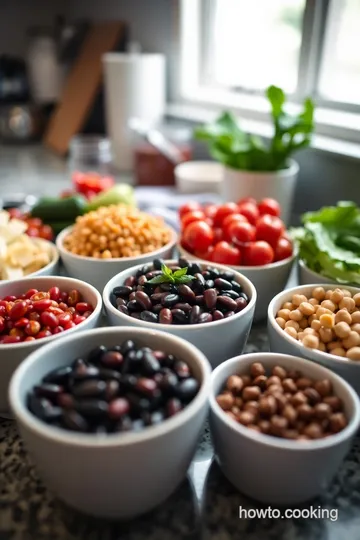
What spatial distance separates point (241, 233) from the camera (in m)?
0.95

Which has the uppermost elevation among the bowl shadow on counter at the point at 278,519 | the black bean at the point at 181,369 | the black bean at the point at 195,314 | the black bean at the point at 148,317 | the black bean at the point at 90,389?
the black bean at the point at 90,389

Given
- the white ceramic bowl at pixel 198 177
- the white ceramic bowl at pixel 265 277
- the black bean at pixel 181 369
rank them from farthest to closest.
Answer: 1. the white ceramic bowl at pixel 198 177
2. the white ceramic bowl at pixel 265 277
3. the black bean at pixel 181 369

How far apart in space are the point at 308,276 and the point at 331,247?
72mm

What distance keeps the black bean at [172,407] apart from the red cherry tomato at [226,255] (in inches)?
16.5

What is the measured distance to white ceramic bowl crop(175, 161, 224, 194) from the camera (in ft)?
5.08

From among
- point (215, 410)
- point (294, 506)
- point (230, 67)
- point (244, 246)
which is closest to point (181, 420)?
point (215, 410)

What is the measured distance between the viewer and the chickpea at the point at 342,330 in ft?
2.29

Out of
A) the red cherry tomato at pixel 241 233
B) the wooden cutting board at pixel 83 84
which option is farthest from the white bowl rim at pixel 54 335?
the wooden cutting board at pixel 83 84

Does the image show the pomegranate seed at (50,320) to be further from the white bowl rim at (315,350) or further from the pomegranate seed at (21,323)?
the white bowl rim at (315,350)

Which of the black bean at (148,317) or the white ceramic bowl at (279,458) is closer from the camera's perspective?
the white ceramic bowl at (279,458)

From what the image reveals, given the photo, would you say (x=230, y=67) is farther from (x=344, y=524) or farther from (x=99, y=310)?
(x=344, y=524)

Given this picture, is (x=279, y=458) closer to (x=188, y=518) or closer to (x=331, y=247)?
(x=188, y=518)

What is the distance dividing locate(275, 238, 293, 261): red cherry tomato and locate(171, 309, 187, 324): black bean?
1.04 feet

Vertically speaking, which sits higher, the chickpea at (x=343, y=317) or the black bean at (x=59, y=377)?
the black bean at (x=59, y=377)
